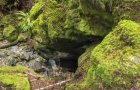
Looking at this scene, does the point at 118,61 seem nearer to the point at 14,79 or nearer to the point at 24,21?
the point at 14,79

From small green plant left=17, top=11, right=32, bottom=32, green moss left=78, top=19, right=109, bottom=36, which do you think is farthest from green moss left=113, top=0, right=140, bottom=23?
small green plant left=17, top=11, right=32, bottom=32

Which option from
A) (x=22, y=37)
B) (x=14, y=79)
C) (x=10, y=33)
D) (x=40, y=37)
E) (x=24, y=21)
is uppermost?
(x=40, y=37)

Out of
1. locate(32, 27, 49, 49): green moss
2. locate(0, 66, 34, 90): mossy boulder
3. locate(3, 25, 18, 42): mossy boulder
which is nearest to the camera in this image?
locate(0, 66, 34, 90): mossy boulder

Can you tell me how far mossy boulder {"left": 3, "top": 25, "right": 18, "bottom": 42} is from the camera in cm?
1344

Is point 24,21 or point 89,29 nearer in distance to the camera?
point 89,29

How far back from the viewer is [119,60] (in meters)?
4.45

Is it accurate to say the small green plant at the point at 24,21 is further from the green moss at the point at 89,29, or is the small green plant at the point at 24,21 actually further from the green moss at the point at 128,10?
the green moss at the point at 128,10

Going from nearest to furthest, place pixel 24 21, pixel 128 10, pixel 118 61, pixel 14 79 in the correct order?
1. pixel 118 61
2. pixel 128 10
3. pixel 14 79
4. pixel 24 21

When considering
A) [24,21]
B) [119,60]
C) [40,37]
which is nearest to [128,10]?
[119,60]

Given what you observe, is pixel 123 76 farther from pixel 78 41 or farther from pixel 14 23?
pixel 14 23

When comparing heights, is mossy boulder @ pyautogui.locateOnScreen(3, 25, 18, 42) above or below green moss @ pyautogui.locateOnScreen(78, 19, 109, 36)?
below

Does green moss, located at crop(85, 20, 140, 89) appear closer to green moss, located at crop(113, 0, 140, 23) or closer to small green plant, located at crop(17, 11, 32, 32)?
green moss, located at crop(113, 0, 140, 23)

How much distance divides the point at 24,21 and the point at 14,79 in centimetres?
644

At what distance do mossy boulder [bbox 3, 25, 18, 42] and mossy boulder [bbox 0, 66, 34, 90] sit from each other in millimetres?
4792
